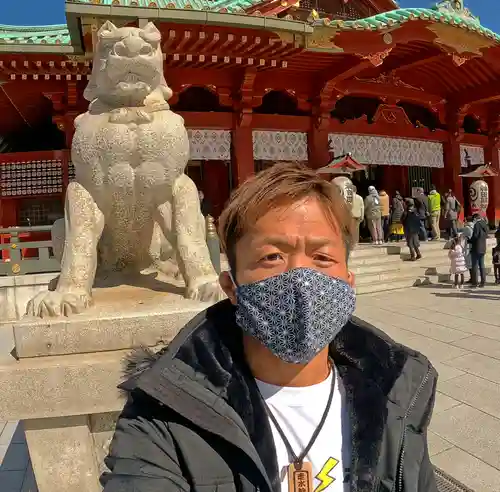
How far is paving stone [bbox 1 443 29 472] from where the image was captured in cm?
313

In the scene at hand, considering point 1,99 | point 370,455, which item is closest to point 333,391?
point 370,455

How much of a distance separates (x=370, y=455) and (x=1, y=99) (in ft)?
35.7

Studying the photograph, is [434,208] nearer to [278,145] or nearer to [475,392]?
[278,145]

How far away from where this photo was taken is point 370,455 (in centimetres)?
105

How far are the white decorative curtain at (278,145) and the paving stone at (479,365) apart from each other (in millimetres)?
6526

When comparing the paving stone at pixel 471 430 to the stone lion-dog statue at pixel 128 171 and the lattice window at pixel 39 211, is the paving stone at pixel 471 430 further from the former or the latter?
the lattice window at pixel 39 211

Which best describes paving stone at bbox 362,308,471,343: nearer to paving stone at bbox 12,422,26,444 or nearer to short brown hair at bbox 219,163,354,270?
paving stone at bbox 12,422,26,444

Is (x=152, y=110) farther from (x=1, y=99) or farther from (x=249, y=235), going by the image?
(x=1, y=99)

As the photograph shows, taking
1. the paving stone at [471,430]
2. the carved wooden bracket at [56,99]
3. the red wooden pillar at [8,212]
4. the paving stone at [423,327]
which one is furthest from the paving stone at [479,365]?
the red wooden pillar at [8,212]

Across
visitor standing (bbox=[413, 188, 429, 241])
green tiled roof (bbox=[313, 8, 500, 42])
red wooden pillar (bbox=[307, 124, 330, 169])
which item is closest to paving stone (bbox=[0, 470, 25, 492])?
green tiled roof (bbox=[313, 8, 500, 42])

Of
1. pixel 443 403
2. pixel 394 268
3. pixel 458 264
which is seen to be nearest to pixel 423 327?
pixel 443 403

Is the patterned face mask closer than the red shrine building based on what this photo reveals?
Yes

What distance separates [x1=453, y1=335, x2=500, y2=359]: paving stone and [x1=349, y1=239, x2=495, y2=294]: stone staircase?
296 centimetres

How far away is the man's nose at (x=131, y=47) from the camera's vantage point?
219 cm
